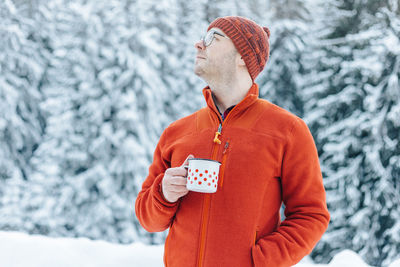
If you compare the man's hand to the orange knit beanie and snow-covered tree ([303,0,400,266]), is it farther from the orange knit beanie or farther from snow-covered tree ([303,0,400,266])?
snow-covered tree ([303,0,400,266])

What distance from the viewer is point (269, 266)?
5.78 ft

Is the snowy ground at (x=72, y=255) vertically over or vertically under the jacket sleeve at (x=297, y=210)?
under

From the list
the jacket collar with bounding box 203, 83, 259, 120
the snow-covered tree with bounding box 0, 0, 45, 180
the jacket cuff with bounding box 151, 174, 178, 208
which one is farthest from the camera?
the snow-covered tree with bounding box 0, 0, 45, 180

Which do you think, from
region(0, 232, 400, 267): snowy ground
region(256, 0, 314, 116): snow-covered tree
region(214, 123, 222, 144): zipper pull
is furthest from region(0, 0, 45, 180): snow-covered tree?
region(214, 123, 222, 144): zipper pull

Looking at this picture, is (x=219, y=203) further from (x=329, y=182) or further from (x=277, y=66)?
(x=277, y=66)

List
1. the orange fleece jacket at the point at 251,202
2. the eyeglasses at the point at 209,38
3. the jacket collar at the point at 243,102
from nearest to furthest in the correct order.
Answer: the orange fleece jacket at the point at 251,202
the jacket collar at the point at 243,102
the eyeglasses at the point at 209,38

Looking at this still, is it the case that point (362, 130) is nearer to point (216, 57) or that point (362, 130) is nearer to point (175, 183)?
point (216, 57)

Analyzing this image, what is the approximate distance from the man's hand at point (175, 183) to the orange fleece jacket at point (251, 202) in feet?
0.29

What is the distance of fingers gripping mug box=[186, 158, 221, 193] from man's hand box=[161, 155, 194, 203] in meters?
0.08

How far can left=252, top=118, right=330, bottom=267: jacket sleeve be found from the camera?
5.84 ft

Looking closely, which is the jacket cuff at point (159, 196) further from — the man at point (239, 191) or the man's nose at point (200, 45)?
the man's nose at point (200, 45)

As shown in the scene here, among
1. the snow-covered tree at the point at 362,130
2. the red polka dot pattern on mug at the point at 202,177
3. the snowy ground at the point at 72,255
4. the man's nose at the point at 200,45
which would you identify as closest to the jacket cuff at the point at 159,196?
the red polka dot pattern on mug at the point at 202,177

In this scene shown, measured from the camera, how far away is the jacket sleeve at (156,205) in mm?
1927

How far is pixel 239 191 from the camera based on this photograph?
6.11 feet
